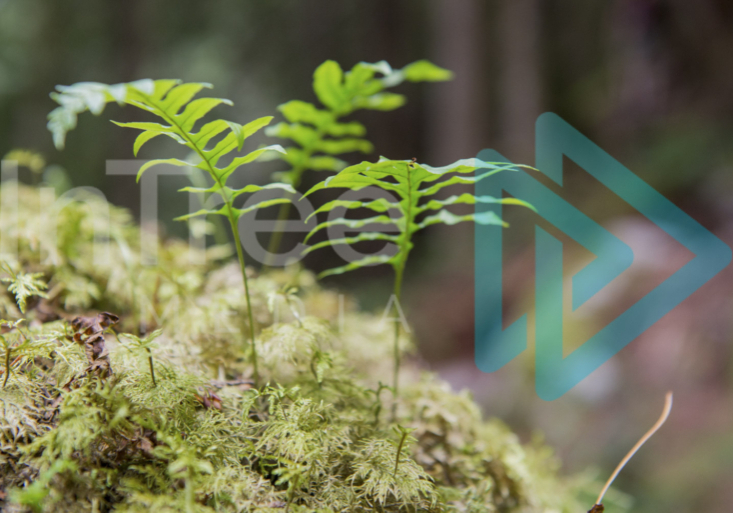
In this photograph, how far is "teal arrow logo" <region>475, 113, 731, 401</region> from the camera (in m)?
3.31

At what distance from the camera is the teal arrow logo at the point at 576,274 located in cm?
331

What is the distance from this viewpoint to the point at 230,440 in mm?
739

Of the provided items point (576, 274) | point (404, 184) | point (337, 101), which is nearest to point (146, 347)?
point (404, 184)

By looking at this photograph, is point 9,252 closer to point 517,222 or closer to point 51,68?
point 517,222

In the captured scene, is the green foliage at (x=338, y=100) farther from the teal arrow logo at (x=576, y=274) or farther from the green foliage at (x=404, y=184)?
the teal arrow logo at (x=576, y=274)

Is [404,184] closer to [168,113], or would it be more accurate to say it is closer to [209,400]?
[168,113]

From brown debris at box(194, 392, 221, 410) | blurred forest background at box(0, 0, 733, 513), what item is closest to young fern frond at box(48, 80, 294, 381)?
brown debris at box(194, 392, 221, 410)

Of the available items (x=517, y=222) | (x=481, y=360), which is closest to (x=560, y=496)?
(x=481, y=360)

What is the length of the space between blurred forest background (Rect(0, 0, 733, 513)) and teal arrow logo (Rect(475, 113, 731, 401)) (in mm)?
96

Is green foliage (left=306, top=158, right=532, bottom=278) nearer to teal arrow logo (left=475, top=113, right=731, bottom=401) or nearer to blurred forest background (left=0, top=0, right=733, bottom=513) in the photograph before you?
teal arrow logo (left=475, top=113, right=731, bottom=401)

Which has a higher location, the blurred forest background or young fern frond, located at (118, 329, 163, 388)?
the blurred forest background

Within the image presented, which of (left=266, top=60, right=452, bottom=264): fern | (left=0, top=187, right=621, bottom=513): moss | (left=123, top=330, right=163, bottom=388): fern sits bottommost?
(left=0, top=187, right=621, bottom=513): moss

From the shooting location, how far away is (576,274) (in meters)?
3.83

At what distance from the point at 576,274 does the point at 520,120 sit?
2688mm
